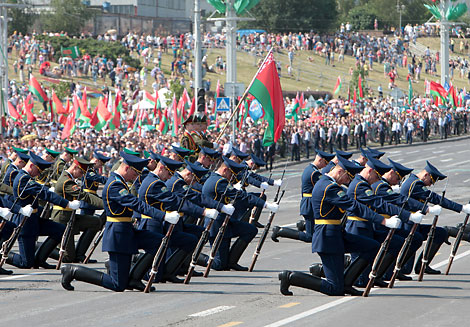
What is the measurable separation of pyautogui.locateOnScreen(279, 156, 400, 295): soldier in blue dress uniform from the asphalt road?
0.22 metres

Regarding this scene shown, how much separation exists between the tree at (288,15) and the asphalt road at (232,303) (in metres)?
78.8

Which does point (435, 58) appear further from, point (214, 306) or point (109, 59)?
point (214, 306)

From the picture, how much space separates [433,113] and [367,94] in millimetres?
13802

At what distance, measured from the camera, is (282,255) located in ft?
55.1

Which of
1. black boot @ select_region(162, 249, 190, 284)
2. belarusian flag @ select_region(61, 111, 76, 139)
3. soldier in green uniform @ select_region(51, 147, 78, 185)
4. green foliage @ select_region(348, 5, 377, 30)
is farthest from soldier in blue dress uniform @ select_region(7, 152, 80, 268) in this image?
green foliage @ select_region(348, 5, 377, 30)

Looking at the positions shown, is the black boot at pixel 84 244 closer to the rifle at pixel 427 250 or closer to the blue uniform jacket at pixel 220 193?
the blue uniform jacket at pixel 220 193

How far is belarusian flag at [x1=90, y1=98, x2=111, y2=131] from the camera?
3759cm

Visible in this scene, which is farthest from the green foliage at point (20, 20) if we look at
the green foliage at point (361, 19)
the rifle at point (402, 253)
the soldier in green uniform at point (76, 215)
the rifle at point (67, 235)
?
the rifle at point (402, 253)

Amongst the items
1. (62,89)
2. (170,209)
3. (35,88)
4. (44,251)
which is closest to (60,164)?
(44,251)

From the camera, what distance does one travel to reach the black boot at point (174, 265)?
13305 mm

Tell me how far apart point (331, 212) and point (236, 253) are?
11.0 ft

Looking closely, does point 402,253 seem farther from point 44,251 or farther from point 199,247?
point 44,251

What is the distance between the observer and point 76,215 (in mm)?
15891

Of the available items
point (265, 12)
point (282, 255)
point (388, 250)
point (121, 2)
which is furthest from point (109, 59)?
point (388, 250)
